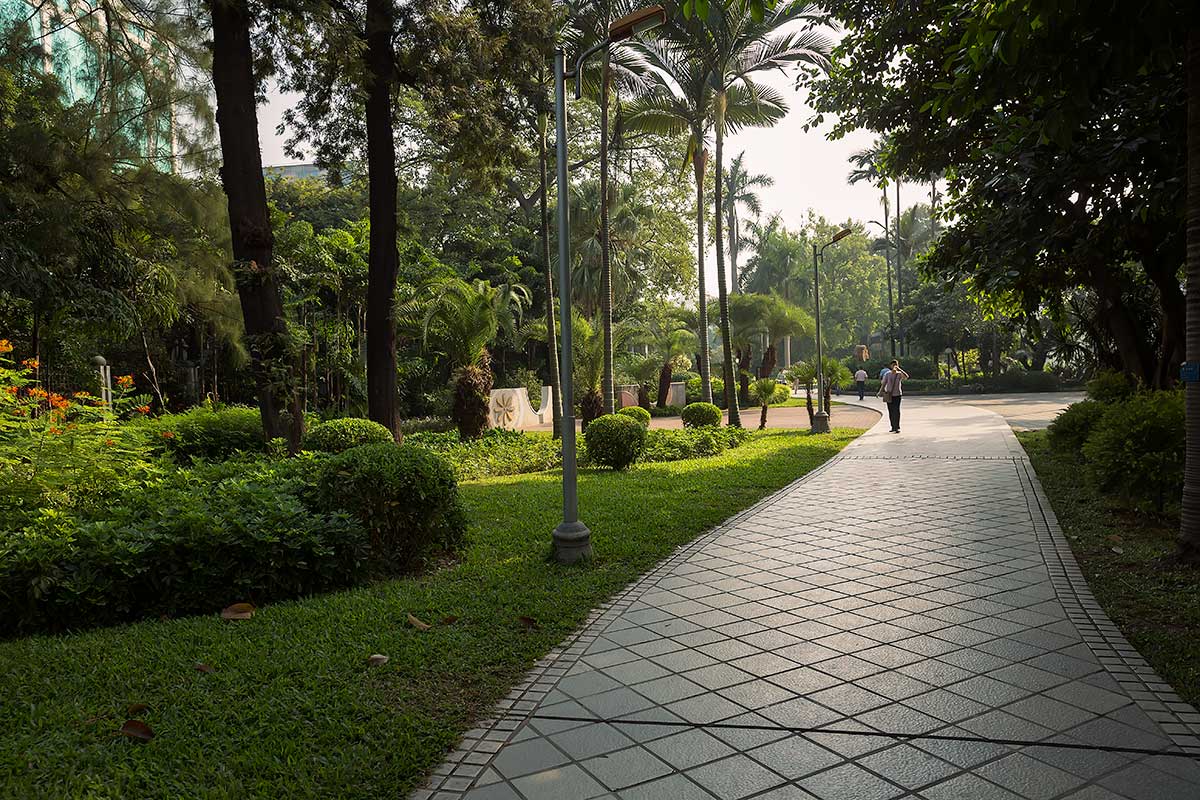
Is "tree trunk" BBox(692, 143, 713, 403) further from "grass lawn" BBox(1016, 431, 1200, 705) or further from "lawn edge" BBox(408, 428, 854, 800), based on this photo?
"lawn edge" BBox(408, 428, 854, 800)

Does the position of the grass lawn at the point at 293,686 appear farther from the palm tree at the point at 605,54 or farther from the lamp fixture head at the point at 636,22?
the palm tree at the point at 605,54

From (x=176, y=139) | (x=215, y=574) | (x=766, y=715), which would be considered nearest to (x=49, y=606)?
(x=215, y=574)

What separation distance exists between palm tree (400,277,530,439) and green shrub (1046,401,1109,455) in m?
11.2

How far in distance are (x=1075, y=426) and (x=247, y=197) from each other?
42.3 ft

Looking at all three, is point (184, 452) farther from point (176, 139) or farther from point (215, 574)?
point (215, 574)

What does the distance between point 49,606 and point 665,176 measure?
112 ft

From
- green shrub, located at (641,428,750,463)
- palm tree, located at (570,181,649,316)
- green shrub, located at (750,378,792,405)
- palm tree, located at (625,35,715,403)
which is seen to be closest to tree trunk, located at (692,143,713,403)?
palm tree, located at (625,35,715,403)

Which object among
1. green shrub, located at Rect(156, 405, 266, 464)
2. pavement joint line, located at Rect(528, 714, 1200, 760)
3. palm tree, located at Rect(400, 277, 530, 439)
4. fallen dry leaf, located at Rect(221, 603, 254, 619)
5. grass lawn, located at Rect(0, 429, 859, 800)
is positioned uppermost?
palm tree, located at Rect(400, 277, 530, 439)

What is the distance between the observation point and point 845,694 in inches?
162

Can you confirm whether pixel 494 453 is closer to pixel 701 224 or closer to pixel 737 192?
pixel 701 224

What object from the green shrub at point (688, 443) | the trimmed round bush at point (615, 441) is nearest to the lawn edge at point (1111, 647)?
the trimmed round bush at point (615, 441)

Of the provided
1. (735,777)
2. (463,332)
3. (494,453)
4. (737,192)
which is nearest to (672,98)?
(463,332)

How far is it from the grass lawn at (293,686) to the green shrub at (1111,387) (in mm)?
10677

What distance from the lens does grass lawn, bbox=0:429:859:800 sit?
3.25 m
